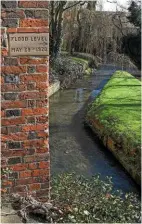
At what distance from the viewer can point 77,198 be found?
3.79m

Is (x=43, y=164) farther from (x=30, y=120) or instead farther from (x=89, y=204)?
(x=89, y=204)

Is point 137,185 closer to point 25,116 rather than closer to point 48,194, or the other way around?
point 48,194

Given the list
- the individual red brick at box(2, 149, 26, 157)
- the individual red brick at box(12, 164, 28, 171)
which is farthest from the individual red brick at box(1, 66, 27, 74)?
the individual red brick at box(12, 164, 28, 171)

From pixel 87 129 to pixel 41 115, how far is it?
7232mm

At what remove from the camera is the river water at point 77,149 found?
7145 mm

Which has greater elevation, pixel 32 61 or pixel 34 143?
pixel 32 61

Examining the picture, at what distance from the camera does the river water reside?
714cm

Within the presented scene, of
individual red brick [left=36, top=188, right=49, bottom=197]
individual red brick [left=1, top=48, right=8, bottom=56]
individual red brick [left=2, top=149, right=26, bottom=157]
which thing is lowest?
individual red brick [left=36, top=188, right=49, bottom=197]

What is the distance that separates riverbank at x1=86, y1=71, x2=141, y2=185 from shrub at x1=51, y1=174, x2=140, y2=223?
287 centimetres

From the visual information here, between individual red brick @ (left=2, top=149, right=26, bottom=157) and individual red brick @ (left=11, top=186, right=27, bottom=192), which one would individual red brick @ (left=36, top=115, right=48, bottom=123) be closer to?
individual red brick @ (left=2, top=149, right=26, bottom=157)

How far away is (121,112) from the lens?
34.4ft

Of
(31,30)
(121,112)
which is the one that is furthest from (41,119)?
(121,112)

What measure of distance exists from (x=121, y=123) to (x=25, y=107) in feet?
20.6

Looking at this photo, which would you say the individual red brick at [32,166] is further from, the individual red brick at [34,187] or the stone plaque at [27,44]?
the stone plaque at [27,44]
